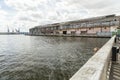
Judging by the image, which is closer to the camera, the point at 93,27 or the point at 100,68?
the point at 100,68

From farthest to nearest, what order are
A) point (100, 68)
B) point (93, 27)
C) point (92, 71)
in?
point (93, 27) → point (100, 68) → point (92, 71)

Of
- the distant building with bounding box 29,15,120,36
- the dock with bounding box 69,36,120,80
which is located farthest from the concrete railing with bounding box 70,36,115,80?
the distant building with bounding box 29,15,120,36

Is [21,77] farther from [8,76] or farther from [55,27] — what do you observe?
[55,27]

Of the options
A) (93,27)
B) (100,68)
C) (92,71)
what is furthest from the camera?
(93,27)

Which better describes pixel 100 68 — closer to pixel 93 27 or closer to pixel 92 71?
pixel 92 71

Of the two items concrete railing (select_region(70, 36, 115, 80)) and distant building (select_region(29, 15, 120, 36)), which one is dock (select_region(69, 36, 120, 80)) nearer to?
concrete railing (select_region(70, 36, 115, 80))

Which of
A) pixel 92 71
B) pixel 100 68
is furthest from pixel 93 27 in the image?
pixel 92 71

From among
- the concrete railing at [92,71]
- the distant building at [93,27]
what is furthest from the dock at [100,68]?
the distant building at [93,27]

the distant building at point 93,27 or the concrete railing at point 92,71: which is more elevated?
the distant building at point 93,27

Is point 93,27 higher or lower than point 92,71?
higher

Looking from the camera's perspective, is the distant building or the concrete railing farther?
the distant building

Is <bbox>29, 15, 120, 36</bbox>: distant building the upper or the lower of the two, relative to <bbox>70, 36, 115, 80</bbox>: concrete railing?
upper

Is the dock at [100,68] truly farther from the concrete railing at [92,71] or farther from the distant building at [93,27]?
the distant building at [93,27]

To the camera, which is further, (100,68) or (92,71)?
(100,68)
